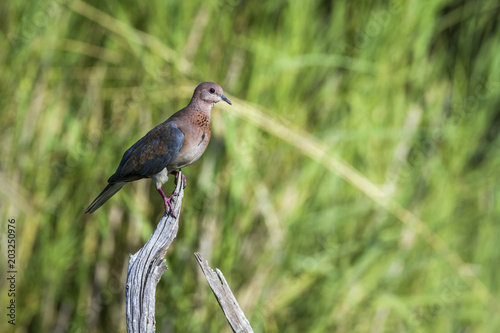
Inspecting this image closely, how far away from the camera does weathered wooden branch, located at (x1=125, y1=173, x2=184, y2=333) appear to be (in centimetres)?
226

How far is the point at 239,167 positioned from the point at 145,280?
151 cm

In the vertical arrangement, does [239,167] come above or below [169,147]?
above

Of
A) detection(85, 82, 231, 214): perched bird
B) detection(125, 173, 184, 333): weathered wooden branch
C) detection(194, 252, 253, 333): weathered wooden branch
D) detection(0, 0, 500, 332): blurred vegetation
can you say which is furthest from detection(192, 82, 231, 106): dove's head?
detection(0, 0, 500, 332): blurred vegetation

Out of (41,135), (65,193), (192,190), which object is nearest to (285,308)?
(192,190)

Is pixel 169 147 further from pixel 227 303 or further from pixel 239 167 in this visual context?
pixel 239 167

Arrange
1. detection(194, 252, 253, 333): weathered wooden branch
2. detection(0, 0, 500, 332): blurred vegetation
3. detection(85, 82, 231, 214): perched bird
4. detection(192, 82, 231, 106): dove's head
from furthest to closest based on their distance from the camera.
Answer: detection(0, 0, 500, 332): blurred vegetation < detection(192, 82, 231, 106): dove's head < detection(85, 82, 231, 214): perched bird < detection(194, 252, 253, 333): weathered wooden branch

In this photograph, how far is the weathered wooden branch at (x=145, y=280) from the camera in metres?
2.26

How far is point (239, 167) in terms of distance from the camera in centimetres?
375

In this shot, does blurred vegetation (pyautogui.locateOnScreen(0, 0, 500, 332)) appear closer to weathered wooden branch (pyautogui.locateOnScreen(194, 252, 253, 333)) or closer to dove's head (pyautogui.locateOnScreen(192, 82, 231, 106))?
dove's head (pyautogui.locateOnScreen(192, 82, 231, 106))

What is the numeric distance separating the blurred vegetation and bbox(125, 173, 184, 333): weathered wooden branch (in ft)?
4.24

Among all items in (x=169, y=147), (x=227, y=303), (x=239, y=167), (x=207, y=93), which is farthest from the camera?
(x=239, y=167)

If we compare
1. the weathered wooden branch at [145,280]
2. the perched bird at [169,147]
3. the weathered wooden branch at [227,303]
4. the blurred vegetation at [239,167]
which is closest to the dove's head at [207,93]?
the perched bird at [169,147]

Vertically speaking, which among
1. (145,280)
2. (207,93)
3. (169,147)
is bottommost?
(145,280)

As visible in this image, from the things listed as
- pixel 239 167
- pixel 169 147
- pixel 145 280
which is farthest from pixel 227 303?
pixel 239 167
